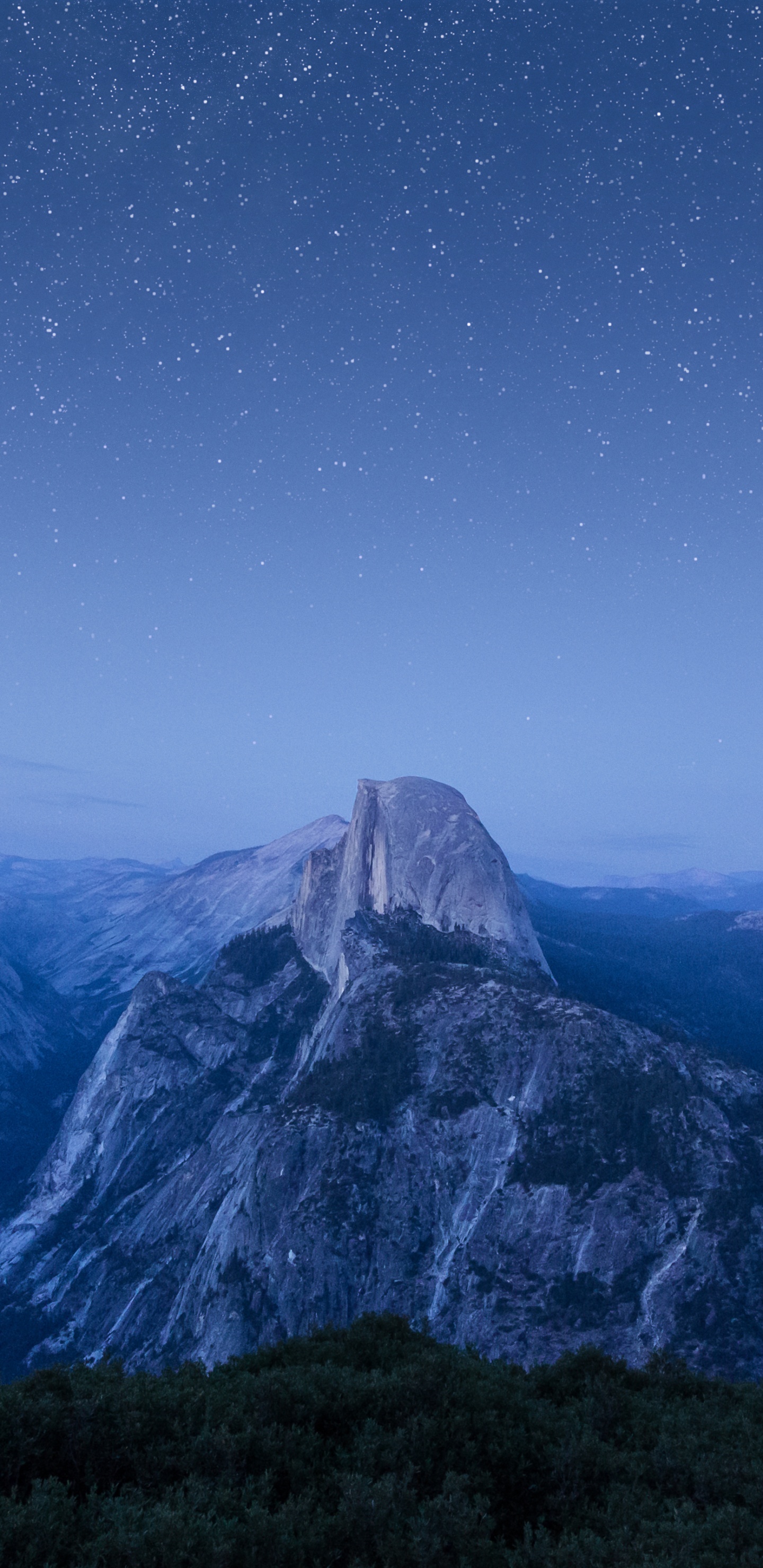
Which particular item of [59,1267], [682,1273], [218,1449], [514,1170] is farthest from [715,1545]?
[59,1267]

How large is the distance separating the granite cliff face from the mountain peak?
0.94 meters

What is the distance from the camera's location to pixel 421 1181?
70.8 meters

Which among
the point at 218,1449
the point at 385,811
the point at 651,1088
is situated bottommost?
the point at 651,1088

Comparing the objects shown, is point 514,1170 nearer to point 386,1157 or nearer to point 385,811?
point 386,1157

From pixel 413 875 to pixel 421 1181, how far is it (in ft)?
208

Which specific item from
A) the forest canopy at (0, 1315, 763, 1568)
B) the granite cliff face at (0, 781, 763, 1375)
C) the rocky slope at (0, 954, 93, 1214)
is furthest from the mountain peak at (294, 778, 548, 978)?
the forest canopy at (0, 1315, 763, 1568)

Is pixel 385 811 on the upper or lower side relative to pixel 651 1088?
upper

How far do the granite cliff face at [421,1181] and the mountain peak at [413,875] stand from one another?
0.94 m

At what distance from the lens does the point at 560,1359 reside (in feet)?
88.3

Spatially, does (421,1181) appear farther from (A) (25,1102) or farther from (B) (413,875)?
(A) (25,1102)

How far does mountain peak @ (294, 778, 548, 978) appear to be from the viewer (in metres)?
120

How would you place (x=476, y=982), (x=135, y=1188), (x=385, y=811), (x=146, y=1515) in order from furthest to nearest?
(x=385, y=811), (x=135, y=1188), (x=476, y=982), (x=146, y=1515)

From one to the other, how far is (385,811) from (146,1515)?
132205 millimetres

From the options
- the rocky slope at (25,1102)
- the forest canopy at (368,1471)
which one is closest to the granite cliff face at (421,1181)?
the rocky slope at (25,1102)
